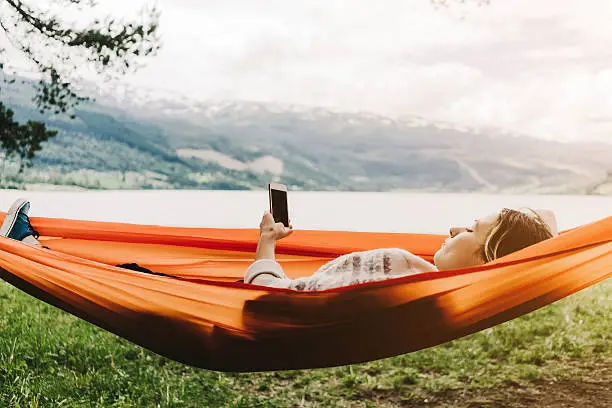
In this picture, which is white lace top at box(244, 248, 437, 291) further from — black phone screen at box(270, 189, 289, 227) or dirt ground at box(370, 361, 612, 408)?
dirt ground at box(370, 361, 612, 408)

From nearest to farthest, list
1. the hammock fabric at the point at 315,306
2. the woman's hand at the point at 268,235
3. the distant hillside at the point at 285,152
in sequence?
the hammock fabric at the point at 315,306 < the woman's hand at the point at 268,235 < the distant hillside at the point at 285,152

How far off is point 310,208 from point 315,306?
278 inches

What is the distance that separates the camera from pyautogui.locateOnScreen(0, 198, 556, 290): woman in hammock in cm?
154

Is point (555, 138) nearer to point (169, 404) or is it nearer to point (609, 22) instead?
point (609, 22)

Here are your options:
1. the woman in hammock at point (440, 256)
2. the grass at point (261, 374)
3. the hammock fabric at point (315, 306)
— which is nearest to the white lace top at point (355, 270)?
the woman in hammock at point (440, 256)

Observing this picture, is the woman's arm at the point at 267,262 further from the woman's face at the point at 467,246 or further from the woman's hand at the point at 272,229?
the woman's face at the point at 467,246

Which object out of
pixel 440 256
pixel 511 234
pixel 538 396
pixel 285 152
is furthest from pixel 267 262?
pixel 285 152

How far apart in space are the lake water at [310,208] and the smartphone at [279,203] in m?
5.39

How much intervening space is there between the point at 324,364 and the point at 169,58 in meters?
10.00

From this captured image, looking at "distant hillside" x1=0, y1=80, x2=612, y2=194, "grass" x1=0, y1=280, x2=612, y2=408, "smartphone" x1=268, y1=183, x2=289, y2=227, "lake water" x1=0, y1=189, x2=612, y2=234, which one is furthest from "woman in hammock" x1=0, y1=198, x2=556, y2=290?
"distant hillside" x1=0, y1=80, x2=612, y2=194

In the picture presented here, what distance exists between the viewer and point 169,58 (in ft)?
35.7

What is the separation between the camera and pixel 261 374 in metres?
2.57

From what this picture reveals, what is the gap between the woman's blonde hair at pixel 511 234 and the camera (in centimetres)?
157

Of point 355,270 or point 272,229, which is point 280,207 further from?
point 355,270
